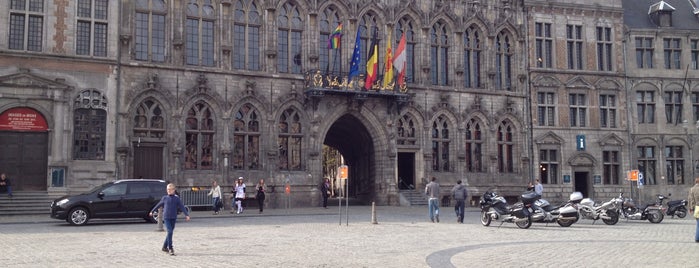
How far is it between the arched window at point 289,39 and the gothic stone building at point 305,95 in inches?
4.7

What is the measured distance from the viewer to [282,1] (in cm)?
3556

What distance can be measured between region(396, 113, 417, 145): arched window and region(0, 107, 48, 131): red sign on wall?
18.5m

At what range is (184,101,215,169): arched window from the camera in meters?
33.1

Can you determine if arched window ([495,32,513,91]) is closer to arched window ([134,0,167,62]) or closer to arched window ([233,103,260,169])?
arched window ([233,103,260,169])

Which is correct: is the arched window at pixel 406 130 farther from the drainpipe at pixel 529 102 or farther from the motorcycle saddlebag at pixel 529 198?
the motorcycle saddlebag at pixel 529 198

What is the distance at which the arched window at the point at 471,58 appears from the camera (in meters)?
40.5

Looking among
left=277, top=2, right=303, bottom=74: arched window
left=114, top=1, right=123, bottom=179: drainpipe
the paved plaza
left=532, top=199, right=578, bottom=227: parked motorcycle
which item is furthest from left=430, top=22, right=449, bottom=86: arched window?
the paved plaza

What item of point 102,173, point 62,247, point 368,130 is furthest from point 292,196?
point 62,247

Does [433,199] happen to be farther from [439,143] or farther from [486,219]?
[439,143]

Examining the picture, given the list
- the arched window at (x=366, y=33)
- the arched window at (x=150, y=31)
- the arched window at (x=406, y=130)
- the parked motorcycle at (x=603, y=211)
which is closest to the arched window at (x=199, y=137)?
the arched window at (x=150, y=31)

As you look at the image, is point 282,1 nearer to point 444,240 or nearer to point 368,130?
point 368,130

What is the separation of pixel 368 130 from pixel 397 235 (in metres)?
20.0

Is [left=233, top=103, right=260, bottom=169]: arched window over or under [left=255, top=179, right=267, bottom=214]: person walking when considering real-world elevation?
over

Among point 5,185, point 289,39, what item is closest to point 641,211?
point 289,39
